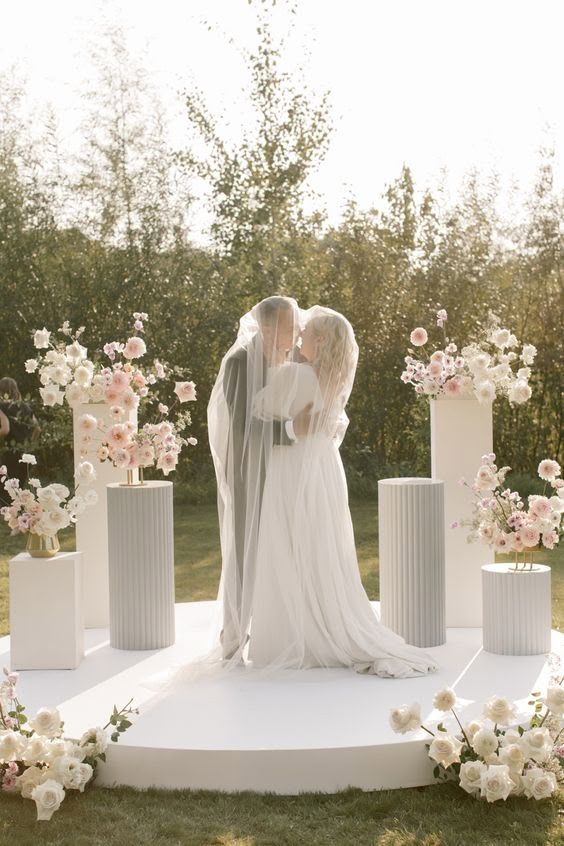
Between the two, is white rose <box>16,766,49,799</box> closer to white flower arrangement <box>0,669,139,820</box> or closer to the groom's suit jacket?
white flower arrangement <box>0,669,139,820</box>

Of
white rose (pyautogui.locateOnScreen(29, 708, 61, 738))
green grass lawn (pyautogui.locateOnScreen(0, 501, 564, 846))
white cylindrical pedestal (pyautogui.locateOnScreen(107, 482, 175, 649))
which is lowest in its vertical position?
green grass lawn (pyautogui.locateOnScreen(0, 501, 564, 846))

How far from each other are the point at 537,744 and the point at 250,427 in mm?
1808

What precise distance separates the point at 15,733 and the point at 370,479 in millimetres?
8123

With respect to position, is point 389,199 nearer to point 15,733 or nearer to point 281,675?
point 281,675

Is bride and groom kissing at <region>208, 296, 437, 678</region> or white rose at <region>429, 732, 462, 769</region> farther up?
bride and groom kissing at <region>208, 296, 437, 678</region>

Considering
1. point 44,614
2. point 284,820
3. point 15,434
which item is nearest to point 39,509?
point 44,614

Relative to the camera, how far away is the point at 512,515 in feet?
15.5

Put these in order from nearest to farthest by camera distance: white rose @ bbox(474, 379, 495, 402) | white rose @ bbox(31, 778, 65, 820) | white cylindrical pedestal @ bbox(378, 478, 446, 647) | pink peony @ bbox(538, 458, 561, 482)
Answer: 1. white rose @ bbox(31, 778, 65, 820)
2. pink peony @ bbox(538, 458, 561, 482)
3. white cylindrical pedestal @ bbox(378, 478, 446, 647)
4. white rose @ bbox(474, 379, 495, 402)

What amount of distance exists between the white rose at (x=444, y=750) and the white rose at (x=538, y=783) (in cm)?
22

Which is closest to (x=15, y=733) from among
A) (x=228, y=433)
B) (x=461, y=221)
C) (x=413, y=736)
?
(x=413, y=736)

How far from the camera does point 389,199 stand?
11.5 m

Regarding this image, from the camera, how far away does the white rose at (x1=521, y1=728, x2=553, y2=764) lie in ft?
10.9

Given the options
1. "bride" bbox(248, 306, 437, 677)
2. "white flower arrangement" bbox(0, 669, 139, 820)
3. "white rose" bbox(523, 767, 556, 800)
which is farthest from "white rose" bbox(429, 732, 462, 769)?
"bride" bbox(248, 306, 437, 677)

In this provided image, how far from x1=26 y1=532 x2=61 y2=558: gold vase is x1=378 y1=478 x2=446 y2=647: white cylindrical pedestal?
1.46m
